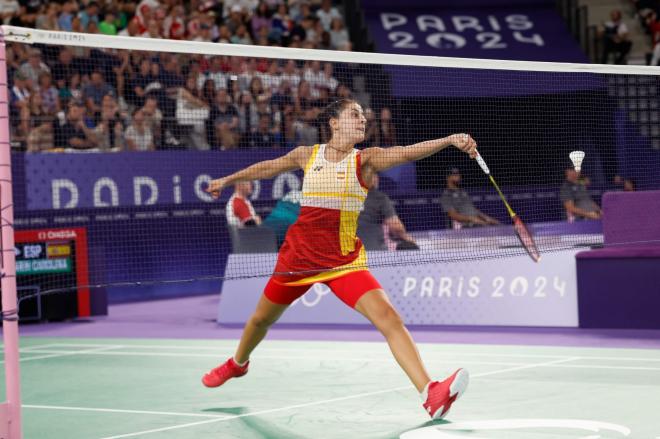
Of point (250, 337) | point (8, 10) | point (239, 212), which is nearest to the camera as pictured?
point (250, 337)

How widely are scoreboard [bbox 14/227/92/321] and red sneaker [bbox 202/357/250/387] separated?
699 cm

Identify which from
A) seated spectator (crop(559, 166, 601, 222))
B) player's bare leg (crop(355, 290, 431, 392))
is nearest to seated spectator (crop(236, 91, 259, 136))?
seated spectator (crop(559, 166, 601, 222))

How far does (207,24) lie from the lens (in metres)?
22.5

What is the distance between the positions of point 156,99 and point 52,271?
350 centimetres

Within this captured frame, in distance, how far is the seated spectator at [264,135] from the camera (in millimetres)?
17828

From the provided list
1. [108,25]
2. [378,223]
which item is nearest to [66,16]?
[108,25]

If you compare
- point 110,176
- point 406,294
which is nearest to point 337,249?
point 406,294

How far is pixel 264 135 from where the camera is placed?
1817 centimetres

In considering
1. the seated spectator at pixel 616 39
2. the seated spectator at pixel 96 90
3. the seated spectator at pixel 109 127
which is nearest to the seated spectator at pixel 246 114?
the seated spectator at pixel 109 127

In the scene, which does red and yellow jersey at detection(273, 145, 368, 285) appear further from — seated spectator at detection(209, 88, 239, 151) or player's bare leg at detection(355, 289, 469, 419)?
seated spectator at detection(209, 88, 239, 151)

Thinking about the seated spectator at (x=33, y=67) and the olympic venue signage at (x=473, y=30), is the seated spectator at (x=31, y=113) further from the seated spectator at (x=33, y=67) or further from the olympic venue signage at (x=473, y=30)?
the olympic venue signage at (x=473, y=30)

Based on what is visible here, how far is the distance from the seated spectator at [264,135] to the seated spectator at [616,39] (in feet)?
35.3

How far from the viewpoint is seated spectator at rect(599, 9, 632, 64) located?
26.2m

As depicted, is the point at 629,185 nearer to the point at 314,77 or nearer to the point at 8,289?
the point at 314,77
